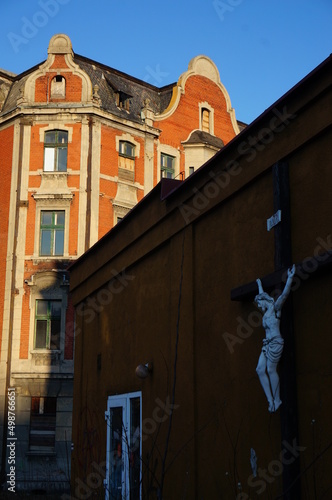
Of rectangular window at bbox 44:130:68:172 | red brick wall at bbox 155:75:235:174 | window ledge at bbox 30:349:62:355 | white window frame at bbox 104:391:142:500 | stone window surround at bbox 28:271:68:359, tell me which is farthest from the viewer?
red brick wall at bbox 155:75:235:174

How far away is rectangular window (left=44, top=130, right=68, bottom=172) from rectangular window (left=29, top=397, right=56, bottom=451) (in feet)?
31.0

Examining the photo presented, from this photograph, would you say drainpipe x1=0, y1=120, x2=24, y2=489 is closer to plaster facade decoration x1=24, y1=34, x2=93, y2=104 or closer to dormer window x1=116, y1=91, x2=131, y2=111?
plaster facade decoration x1=24, y1=34, x2=93, y2=104

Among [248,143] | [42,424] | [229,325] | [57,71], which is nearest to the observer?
[248,143]

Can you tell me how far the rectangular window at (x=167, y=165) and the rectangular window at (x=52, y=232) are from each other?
17.4 ft

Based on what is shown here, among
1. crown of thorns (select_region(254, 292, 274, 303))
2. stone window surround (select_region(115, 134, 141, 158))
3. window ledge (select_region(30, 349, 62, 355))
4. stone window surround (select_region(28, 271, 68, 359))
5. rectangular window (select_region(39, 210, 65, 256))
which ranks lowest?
crown of thorns (select_region(254, 292, 274, 303))

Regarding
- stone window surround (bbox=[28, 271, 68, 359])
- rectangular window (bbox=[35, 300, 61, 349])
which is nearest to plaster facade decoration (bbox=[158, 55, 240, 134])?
stone window surround (bbox=[28, 271, 68, 359])

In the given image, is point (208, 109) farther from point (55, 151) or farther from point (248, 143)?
point (248, 143)

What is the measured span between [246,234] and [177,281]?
2.05 metres

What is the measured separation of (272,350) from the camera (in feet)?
22.3

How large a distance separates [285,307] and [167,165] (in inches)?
941

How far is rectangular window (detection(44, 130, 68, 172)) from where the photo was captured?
27953 millimetres

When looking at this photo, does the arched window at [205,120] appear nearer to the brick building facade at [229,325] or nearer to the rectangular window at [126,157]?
the rectangular window at [126,157]

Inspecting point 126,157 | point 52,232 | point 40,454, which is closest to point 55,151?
point 126,157

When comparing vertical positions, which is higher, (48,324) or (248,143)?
(48,324)
